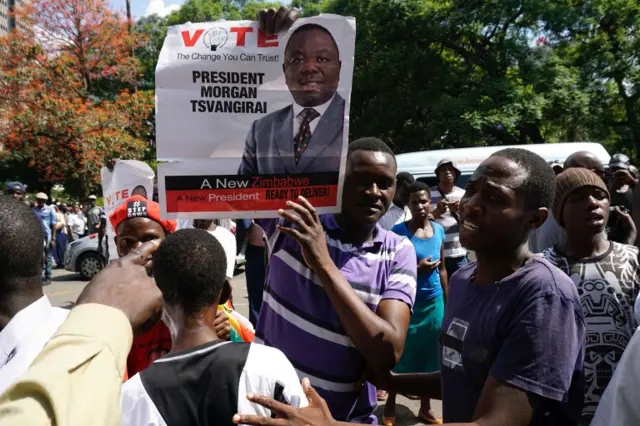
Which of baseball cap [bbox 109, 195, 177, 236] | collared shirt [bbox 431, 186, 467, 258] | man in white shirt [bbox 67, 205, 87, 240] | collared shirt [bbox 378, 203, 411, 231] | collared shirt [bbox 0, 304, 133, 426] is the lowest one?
man in white shirt [bbox 67, 205, 87, 240]

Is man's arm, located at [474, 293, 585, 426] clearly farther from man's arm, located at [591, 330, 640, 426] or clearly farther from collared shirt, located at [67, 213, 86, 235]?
collared shirt, located at [67, 213, 86, 235]

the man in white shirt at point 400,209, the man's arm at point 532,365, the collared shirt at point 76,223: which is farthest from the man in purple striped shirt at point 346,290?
the collared shirt at point 76,223

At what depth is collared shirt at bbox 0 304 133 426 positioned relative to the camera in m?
0.98

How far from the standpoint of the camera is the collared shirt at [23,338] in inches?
55.5

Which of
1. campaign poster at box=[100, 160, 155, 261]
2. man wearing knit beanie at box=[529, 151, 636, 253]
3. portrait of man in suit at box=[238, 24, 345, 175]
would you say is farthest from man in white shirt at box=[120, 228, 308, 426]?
campaign poster at box=[100, 160, 155, 261]

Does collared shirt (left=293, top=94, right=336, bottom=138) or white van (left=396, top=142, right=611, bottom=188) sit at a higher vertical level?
collared shirt (left=293, top=94, right=336, bottom=138)

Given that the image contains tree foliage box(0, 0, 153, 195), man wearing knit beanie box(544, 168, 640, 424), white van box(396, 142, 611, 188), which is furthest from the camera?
tree foliage box(0, 0, 153, 195)

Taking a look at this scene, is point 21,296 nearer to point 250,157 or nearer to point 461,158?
point 250,157

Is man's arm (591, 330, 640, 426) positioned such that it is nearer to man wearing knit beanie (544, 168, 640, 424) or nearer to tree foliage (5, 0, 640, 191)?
man wearing knit beanie (544, 168, 640, 424)

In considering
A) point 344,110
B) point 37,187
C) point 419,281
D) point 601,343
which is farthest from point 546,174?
point 37,187

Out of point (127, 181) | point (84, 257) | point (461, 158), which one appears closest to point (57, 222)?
point (84, 257)

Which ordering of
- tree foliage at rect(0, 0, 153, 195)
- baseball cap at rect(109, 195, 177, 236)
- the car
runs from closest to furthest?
baseball cap at rect(109, 195, 177, 236) → the car → tree foliage at rect(0, 0, 153, 195)

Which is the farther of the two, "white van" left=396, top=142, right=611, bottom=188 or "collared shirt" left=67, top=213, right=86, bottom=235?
"collared shirt" left=67, top=213, right=86, bottom=235

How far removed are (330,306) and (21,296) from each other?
100cm
